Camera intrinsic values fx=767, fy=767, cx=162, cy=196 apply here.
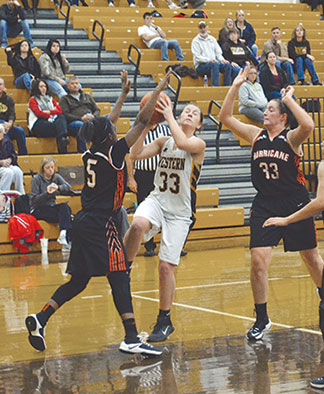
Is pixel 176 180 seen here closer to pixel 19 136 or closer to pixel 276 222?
pixel 276 222

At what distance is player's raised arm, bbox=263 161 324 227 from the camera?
4.81 meters

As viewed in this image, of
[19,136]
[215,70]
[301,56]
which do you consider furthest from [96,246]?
[301,56]

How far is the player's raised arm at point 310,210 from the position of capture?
4.81 meters

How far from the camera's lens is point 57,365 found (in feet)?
17.5

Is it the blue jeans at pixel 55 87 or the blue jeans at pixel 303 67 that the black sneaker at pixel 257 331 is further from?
the blue jeans at pixel 303 67

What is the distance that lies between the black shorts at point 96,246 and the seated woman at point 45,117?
7.57 meters

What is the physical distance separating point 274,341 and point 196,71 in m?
11.3

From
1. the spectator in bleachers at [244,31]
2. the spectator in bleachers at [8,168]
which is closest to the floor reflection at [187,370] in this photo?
the spectator in bleachers at [8,168]

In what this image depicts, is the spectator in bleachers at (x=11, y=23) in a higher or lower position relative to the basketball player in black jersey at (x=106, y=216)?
higher

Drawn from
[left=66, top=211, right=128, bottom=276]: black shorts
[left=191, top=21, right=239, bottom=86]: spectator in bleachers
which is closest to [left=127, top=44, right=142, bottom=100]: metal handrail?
[left=191, top=21, right=239, bottom=86]: spectator in bleachers

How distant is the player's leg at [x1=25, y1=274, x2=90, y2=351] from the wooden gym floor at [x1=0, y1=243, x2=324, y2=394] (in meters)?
0.11

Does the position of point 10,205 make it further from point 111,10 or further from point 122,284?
point 111,10

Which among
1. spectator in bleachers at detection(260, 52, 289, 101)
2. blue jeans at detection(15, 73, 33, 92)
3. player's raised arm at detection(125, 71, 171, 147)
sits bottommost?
spectator in bleachers at detection(260, 52, 289, 101)

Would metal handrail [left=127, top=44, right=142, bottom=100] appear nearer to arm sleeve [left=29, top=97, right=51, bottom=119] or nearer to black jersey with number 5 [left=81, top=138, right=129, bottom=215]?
arm sleeve [left=29, top=97, right=51, bottom=119]
